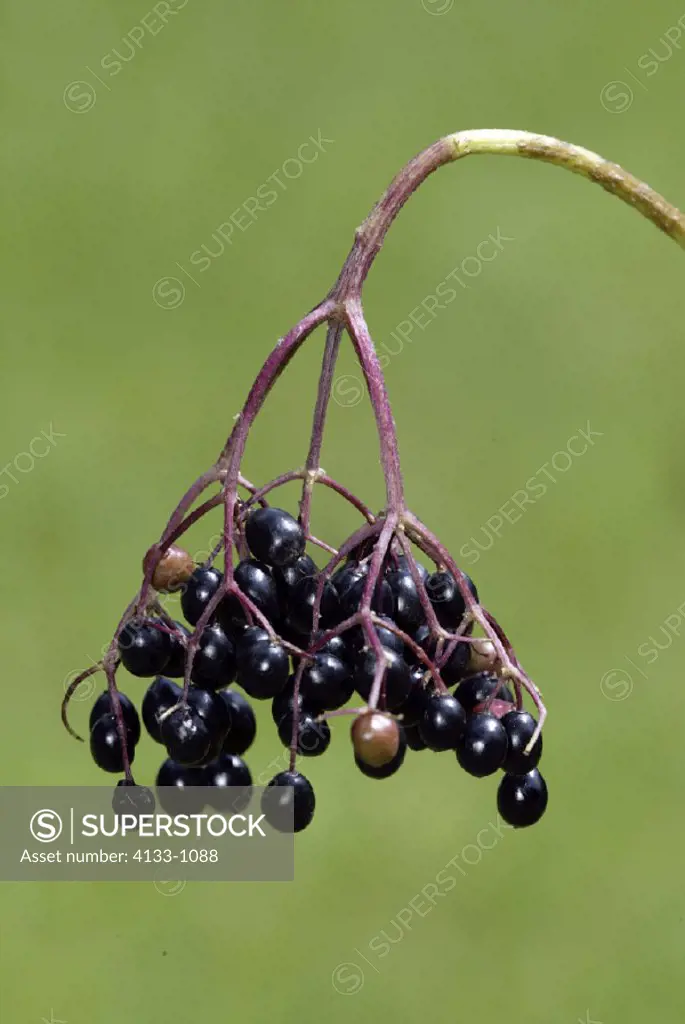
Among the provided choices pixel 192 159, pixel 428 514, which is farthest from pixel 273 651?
pixel 192 159

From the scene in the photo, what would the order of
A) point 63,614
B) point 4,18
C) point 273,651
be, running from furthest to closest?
point 4,18
point 63,614
point 273,651

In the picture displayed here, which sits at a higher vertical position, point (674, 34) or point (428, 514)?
point (674, 34)

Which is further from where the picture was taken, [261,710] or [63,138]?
[63,138]

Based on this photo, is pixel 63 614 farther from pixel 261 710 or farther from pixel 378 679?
pixel 378 679

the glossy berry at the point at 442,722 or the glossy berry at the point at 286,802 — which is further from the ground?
the glossy berry at the point at 442,722

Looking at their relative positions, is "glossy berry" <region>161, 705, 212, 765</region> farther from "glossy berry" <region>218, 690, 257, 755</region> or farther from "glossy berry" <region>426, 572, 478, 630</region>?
"glossy berry" <region>426, 572, 478, 630</region>

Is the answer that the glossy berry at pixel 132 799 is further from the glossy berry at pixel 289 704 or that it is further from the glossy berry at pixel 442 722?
the glossy berry at pixel 442 722

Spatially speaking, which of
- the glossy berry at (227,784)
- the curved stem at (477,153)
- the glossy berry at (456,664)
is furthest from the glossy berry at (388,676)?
the curved stem at (477,153)

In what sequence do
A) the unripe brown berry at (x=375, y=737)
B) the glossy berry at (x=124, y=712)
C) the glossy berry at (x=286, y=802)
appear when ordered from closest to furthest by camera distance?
1. the unripe brown berry at (x=375, y=737)
2. the glossy berry at (x=286, y=802)
3. the glossy berry at (x=124, y=712)
